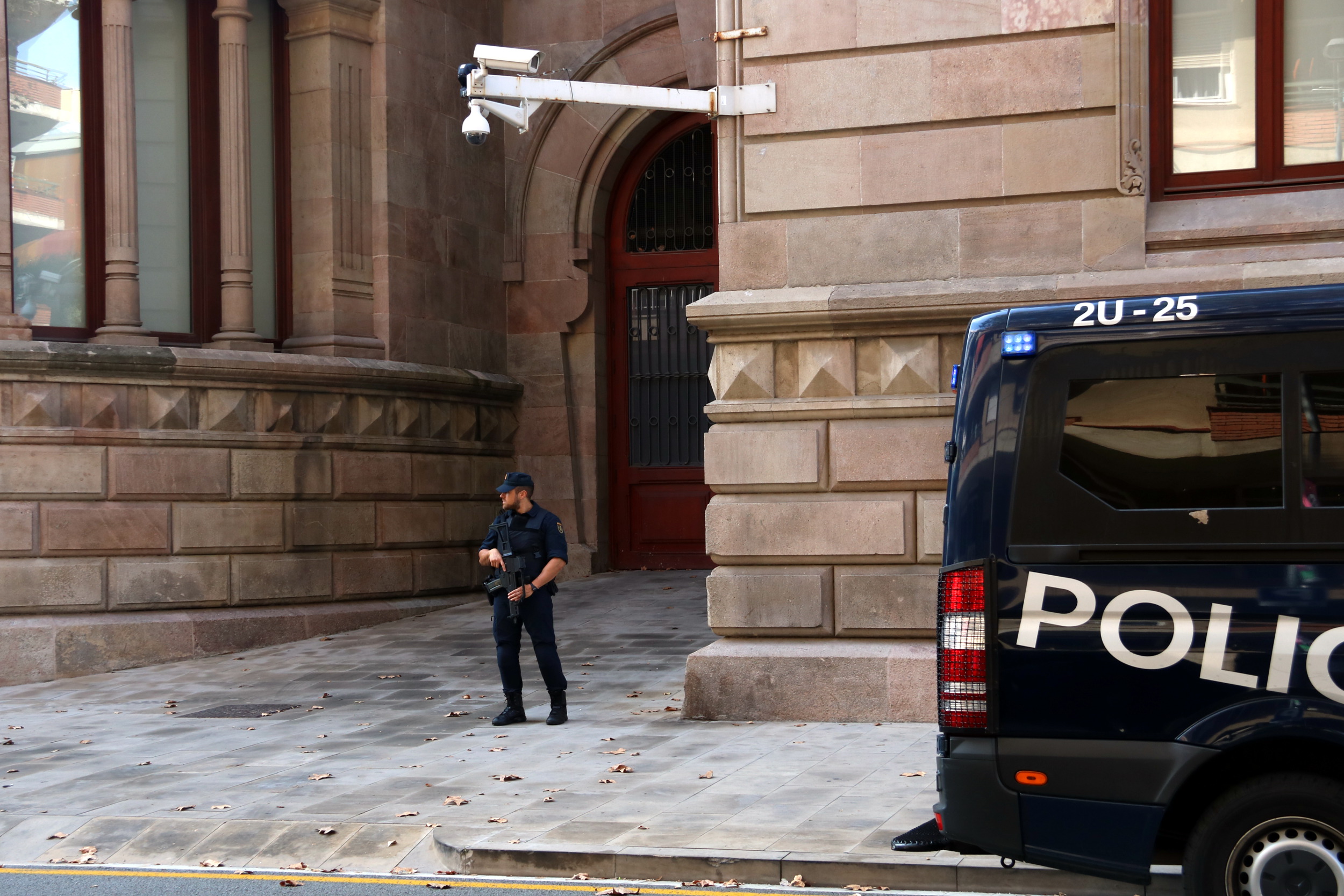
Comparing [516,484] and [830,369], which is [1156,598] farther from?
[516,484]

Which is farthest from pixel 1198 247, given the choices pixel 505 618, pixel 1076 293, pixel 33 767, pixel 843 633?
pixel 33 767

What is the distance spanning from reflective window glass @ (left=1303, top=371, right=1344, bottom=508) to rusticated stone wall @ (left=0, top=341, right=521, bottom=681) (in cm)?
1156

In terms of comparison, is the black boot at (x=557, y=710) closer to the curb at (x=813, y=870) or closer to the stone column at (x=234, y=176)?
the curb at (x=813, y=870)

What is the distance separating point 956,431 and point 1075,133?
5.57m

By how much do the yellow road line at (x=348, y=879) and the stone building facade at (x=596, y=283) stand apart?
3973mm

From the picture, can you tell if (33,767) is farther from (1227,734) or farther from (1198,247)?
(1198,247)

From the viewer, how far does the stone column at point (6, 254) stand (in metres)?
14.0

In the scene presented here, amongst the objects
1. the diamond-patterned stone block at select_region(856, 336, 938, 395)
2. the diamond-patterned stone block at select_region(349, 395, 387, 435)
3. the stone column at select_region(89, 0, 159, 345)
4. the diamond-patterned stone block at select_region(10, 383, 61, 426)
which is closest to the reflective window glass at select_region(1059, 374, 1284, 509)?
the diamond-patterned stone block at select_region(856, 336, 938, 395)

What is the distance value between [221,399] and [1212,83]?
9.45 m

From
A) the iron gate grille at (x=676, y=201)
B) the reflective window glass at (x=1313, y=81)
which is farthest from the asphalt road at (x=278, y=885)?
the iron gate grille at (x=676, y=201)

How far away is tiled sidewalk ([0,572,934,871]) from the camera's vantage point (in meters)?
7.09

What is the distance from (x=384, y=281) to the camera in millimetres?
16141

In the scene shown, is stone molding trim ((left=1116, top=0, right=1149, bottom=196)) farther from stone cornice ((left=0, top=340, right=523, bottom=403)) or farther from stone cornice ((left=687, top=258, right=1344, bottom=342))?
stone cornice ((left=0, top=340, right=523, bottom=403))

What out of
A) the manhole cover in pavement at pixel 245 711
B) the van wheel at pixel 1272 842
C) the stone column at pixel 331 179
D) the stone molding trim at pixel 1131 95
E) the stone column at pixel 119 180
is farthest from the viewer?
the stone column at pixel 331 179
